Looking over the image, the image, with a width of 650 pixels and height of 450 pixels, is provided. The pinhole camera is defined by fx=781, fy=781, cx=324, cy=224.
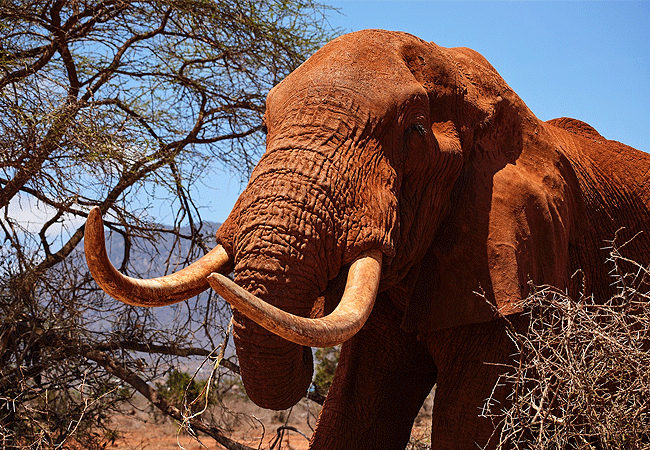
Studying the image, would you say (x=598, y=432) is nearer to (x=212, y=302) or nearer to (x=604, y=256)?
(x=604, y=256)

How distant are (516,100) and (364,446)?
2112 millimetres

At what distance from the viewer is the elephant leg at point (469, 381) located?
3.72 metres

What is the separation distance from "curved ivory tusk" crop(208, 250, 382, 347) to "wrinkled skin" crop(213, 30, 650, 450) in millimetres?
109

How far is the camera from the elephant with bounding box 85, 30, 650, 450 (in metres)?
3.08

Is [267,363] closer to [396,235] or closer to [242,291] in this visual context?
[242,291]

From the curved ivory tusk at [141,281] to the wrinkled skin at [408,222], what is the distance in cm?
14

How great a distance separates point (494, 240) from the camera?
12.4ft

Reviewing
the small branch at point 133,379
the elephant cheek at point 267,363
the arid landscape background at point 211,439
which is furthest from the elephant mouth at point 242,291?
the arid landscape background at point 211,439

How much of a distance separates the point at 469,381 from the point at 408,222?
0.85m

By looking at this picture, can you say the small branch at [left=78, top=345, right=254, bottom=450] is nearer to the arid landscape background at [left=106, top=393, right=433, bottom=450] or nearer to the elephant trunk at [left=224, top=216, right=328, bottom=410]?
the arid landscape background at [left=106, top=393, right=433, bottom=450]

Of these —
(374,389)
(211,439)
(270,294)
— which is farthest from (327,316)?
(211,439)

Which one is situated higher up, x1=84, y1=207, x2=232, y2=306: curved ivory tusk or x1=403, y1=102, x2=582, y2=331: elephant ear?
x1=403, y1=102, x2=582, y2=331: elephant ear

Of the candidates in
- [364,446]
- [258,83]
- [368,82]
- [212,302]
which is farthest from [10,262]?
[368,82]

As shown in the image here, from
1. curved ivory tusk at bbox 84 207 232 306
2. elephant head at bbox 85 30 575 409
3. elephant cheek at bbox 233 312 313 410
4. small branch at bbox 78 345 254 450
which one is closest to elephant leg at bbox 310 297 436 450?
elephant head at bbox 85 30 575 409
